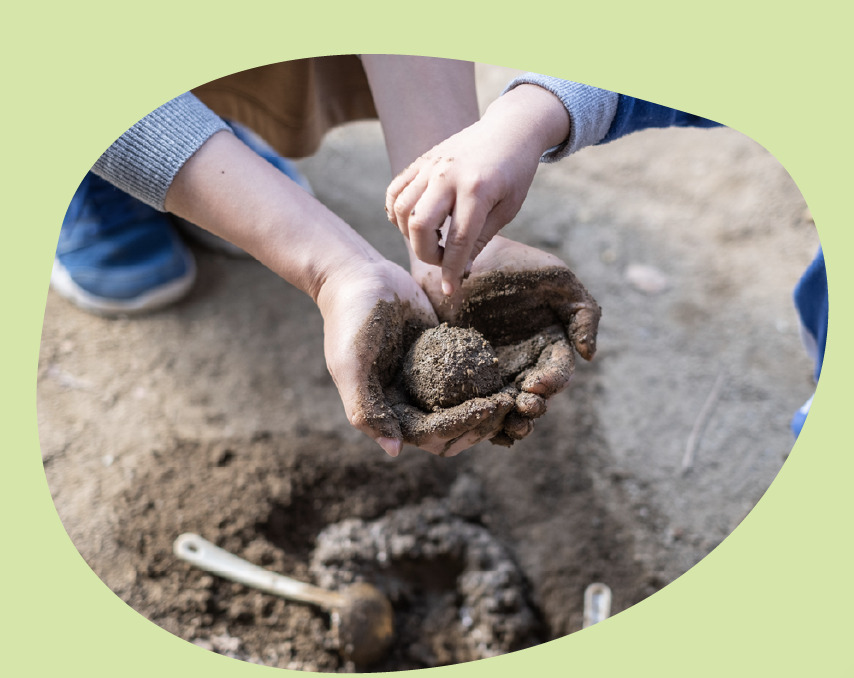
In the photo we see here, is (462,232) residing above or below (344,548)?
above

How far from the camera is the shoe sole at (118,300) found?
4.77 feet

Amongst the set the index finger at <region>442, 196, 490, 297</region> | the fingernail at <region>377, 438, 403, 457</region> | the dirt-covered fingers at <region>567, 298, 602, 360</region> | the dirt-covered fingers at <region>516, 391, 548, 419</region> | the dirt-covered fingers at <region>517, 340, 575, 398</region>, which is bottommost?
the fingernail at <region>377, 438, 403, 457</region>

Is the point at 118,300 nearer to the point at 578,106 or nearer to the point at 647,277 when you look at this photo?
the point at 578,106

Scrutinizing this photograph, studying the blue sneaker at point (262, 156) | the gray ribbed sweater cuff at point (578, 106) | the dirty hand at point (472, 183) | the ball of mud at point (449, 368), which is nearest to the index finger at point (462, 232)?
the dirty hand at point (472, 183)

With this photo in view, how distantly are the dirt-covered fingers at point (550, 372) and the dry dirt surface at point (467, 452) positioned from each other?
221mm

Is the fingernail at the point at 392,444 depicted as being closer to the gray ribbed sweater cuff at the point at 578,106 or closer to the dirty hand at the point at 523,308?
the dirty hand at the point at 523,308

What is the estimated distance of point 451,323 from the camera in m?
A: 1.08

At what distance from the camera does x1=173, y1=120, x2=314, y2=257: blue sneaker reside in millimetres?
1208

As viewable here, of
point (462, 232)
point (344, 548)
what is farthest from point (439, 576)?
point (462, 232)

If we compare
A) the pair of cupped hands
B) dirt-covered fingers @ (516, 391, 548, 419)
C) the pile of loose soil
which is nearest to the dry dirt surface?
the pile of loose soil

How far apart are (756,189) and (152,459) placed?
1376 mm

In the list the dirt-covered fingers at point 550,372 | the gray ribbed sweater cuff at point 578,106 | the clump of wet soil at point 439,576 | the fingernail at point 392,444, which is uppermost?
the gray ribbed sweater cuff at point 578,106

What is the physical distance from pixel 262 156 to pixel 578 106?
53 centimetres

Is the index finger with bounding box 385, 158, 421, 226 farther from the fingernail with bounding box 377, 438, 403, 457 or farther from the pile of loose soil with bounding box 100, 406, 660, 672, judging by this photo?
the pile of loose soil with bounding box 100, 406, 660, 672
